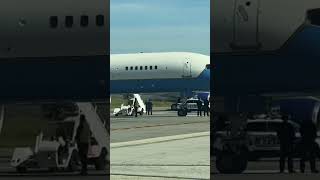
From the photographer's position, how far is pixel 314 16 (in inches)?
211

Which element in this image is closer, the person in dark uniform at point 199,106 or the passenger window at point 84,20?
the passenger window at point 84,20

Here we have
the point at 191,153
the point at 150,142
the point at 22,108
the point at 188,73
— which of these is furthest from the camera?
the point at 188,73

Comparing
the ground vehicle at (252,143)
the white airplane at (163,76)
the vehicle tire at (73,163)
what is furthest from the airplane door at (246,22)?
the white airplane at (163,76)

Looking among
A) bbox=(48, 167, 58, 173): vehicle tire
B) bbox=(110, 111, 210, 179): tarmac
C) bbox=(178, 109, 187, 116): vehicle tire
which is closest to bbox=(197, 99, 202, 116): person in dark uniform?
bbox=(178, 109, 187, 116): vehicle tire

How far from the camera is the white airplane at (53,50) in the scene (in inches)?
222

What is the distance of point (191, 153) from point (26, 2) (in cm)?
812

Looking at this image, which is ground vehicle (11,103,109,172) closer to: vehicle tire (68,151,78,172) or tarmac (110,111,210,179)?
vehicle tire (68,151,78,172)

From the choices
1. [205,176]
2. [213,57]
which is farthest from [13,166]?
[205,176]

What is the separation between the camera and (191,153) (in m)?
13.3

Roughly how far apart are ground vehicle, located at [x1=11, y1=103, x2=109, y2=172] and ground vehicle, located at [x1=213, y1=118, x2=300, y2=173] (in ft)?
3.45

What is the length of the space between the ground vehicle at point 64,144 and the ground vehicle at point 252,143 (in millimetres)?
1051

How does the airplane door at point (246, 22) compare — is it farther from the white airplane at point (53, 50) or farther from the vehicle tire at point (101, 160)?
the vehicle tire at point (101, 160)

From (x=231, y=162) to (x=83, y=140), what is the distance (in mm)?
1375

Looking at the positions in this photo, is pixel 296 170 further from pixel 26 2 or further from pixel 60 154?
pixel 26 2
